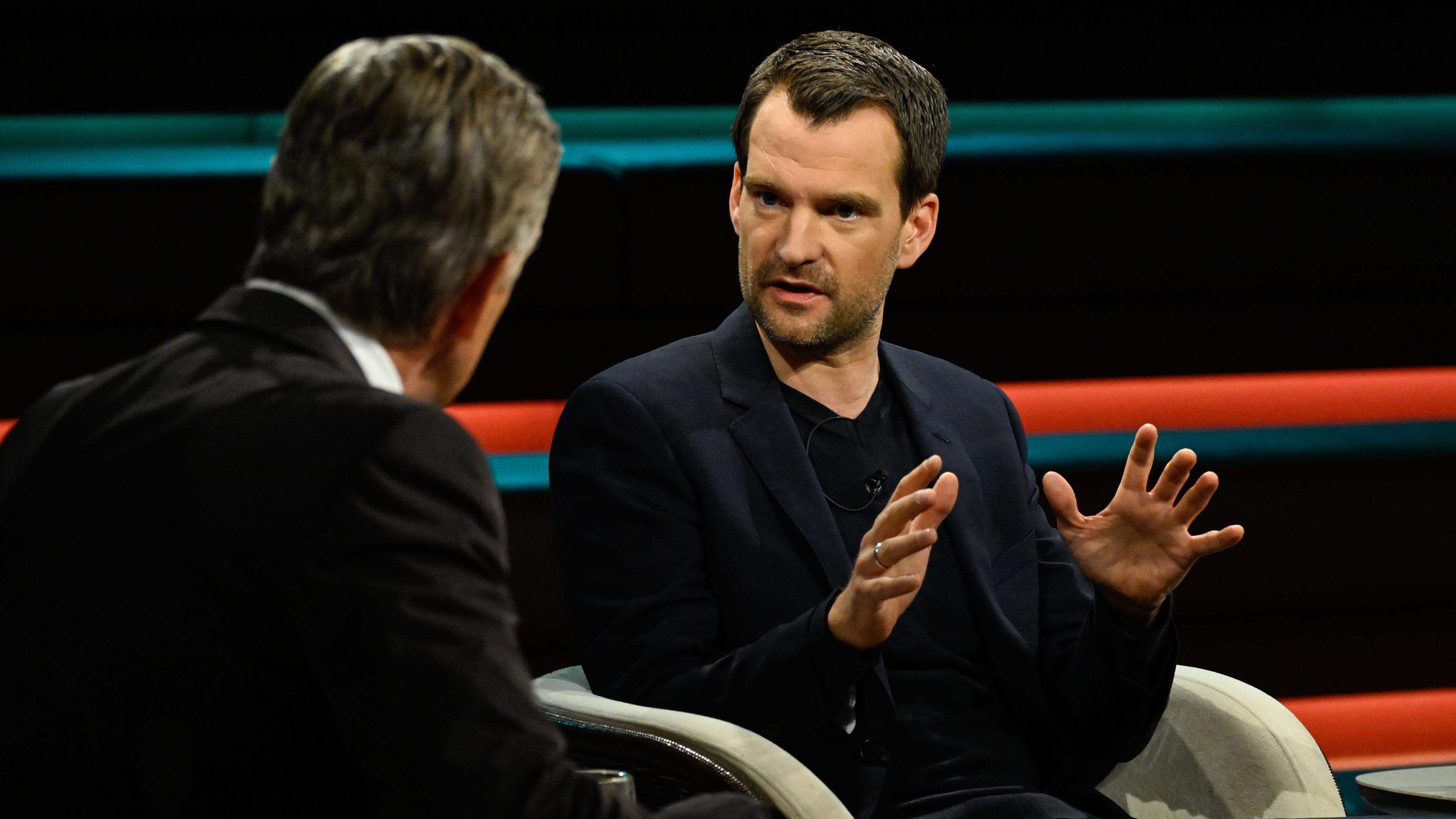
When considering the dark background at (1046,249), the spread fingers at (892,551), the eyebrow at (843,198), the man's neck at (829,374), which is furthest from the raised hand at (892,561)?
the dark background at (1046,249)

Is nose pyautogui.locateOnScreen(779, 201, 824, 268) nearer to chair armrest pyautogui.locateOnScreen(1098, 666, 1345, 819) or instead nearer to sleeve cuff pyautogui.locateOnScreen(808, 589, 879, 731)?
sleeve cuff pyautogui.locateOnScreen(808, 589, 879, 731)

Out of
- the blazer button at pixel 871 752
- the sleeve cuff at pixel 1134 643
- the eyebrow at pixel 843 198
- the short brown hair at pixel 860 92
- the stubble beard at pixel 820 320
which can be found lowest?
the blazer button at pixel 871 752

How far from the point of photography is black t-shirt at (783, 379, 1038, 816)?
1.77m

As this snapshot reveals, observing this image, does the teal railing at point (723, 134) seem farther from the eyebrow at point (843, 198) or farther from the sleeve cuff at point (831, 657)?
the sleeve cuff at point (831, 657)

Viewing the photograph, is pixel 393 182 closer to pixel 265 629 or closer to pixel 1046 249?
pixel 265 629

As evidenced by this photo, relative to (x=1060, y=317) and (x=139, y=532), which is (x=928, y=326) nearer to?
(x=1060, y=317)

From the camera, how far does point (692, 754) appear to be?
1.54m

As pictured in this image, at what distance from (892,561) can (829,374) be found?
512mm

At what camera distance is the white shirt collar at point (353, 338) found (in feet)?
3.40

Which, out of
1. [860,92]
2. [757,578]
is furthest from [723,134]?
[757,578]

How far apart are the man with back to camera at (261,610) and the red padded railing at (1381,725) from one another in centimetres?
274

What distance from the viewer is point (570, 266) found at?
3.08 meters

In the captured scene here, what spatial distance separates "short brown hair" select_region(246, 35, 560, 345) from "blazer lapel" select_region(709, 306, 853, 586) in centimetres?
81

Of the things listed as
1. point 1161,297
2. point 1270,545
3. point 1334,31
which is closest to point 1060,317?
point 1161,297
